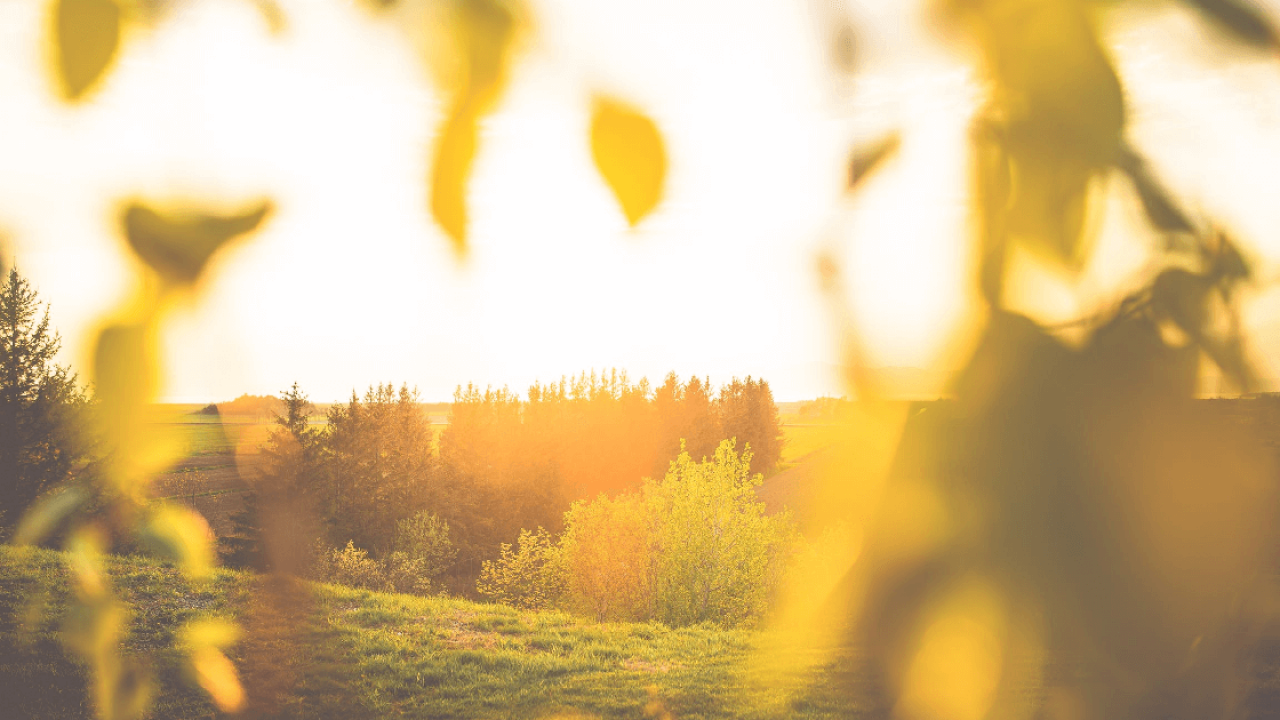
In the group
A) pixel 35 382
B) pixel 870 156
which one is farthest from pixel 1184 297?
pixel 35 382

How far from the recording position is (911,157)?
31.8 inches

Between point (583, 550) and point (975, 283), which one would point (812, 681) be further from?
point (583, 550)

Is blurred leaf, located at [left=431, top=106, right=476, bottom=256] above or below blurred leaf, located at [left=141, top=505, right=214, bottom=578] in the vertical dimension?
above

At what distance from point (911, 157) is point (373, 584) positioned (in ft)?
91.4

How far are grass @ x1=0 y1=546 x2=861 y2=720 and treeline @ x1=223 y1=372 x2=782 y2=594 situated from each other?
240 inches

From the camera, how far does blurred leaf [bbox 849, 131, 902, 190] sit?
2.61 ft

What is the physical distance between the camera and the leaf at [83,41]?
1.00 metres

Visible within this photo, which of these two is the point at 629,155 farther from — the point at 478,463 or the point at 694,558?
the point at 478,463

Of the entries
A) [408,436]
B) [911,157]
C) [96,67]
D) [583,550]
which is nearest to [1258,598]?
[911,157]

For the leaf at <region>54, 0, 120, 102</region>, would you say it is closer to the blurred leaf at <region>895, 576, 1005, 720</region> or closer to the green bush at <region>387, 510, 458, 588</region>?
the blurred leaf at <region>895, 576, 1005, 720</region>

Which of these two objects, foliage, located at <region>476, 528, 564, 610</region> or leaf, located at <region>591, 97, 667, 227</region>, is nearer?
leaf, located at <region>591, 97, 667, 227</region>

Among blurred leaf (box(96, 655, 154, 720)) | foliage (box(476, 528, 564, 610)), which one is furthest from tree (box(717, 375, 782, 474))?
blurred leaf (box(96, 655, 154, 720))

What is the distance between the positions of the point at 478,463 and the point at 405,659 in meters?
33.3

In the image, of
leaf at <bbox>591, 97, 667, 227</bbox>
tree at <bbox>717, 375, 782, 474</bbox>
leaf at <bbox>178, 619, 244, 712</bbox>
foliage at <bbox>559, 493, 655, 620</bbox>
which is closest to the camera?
leaf at <bbox>591, 97, 667, 227</bbox>
